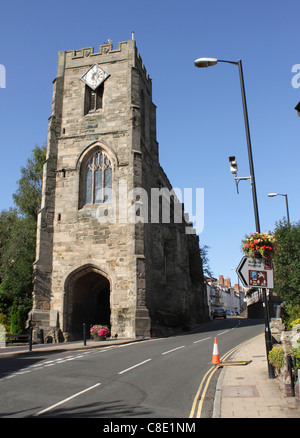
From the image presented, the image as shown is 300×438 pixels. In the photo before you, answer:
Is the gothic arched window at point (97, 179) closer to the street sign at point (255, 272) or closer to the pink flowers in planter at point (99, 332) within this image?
the pink flowers in planter at point (99, 332)

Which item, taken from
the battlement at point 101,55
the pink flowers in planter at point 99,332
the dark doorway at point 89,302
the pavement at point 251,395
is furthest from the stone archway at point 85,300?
the battlement at point 101,55

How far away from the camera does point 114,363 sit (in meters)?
12.3

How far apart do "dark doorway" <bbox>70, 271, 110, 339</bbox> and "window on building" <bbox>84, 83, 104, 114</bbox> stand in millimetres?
11736

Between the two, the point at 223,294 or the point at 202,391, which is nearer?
the point at 202,391

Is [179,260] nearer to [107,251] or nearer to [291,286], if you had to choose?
[107,251]

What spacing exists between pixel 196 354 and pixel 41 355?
6.14 meters

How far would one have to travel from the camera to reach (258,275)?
30.9ft

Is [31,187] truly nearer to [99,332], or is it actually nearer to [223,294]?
[99,332]

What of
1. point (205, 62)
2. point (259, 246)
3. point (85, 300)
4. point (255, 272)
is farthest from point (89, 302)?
point (205, 62)

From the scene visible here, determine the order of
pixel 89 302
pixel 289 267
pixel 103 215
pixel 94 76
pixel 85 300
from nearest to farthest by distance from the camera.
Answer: pixel 289 267 → pixel 103 215 → pixel 85 300 → pixel 89 302 → pixel 94 76

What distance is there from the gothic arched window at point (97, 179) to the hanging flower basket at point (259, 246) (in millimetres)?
15891

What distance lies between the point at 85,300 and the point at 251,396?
63.9ft

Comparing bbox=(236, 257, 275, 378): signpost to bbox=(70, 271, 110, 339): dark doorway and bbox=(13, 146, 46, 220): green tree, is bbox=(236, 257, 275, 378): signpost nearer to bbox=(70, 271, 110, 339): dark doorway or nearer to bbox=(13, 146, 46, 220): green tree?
bbox=(70, 271, 110, 339): dark doorway

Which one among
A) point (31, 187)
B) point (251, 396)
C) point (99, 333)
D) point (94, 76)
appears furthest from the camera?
point (31, 187)
